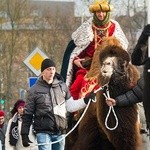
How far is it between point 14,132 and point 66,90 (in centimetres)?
427

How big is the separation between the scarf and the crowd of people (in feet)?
9.67

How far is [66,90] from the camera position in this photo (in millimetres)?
11312

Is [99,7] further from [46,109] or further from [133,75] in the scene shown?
[46,109]

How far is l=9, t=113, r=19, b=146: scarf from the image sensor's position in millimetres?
15328

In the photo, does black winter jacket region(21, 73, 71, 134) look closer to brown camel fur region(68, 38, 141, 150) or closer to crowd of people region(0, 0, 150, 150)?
crowd of people region(0, 0, 150, 150)

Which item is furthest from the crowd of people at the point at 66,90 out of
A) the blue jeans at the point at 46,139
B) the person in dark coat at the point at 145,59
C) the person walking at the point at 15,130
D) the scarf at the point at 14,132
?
the scarf at the point at 14,132

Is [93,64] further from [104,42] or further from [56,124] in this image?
[56,124]

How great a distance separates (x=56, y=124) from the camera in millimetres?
11016

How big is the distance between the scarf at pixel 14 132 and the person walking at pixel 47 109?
414cm

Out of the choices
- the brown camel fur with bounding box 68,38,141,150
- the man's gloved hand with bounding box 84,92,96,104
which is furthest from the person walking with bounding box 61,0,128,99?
the brown camel fur with bounding box 68,38,141,150

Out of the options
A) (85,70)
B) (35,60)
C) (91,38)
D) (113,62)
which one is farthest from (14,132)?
(113,62)

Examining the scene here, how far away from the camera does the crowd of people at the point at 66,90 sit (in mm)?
10984

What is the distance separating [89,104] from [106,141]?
595 millimetres

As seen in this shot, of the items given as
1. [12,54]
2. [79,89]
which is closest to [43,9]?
[12,54]
